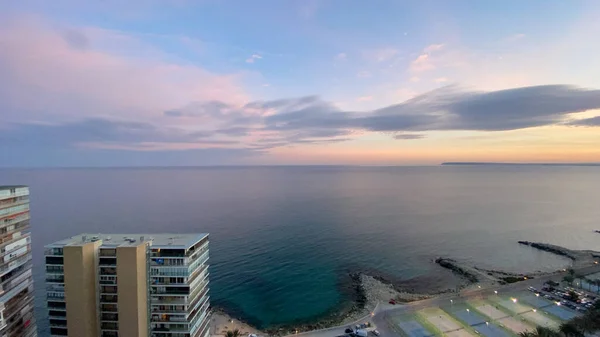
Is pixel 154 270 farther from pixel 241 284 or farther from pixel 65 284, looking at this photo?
pixel 241 284

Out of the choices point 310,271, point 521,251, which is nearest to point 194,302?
point 310,271

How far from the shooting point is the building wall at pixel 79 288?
1197 inches

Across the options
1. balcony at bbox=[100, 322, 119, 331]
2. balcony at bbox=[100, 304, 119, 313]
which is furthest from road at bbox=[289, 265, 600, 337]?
balcony at bbox=[100, 304, 119, 313]

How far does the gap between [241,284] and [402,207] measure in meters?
105

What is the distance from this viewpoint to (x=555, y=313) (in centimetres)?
→ 4394

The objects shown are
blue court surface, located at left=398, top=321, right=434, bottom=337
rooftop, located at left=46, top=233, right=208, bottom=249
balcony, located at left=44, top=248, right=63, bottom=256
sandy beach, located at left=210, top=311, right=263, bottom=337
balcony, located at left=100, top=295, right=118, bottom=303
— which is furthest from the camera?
sandy beach, located at left=210, top=311, right=263, bottom=337

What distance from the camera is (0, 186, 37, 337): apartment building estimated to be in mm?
31672

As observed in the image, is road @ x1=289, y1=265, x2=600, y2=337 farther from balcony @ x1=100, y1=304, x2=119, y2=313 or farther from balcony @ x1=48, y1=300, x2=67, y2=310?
balcony @ x1=48, y1=300, x2=67, y2=310

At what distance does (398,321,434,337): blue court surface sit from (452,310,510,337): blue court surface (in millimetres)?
6475

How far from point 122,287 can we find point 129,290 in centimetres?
80

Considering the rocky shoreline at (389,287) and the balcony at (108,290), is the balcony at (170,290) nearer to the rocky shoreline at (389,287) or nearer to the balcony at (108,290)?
the balcony at (108,290)

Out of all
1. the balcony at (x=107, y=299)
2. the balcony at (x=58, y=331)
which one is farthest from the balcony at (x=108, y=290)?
the balcony at (x=58, y=331)

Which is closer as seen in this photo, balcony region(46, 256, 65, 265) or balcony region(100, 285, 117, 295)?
balcony region(46, 256, 65, 265)

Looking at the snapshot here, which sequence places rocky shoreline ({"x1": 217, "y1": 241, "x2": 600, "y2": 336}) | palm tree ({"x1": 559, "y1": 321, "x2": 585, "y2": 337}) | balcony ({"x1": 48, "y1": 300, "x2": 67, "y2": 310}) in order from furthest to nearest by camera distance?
rocky shoreline ({"x1": 217, "y1": 241, "x2": 600, "y2": 336}) → palm tree ({"x1": 559, "y1": 321, "x2": 585, "y2": 337}) → balcony ({"x1": 48, "y1": 300, "x2": 67, "y2": 310})
